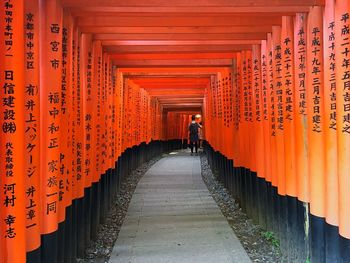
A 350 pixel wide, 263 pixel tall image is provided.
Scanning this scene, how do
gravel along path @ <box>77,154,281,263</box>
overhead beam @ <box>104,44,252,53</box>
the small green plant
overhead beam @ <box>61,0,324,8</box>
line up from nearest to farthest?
overhead beam @ <box>61,0,324,8</box>, gravel along path @ <box>77,154,281,263</box>, the small green plant, overhead beam @ <box>104,44,252,53</box>

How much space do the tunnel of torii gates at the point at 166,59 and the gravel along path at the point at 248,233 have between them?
0.71 ft

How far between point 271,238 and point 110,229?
276 cm

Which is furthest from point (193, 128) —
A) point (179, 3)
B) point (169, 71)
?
point (179, 3)

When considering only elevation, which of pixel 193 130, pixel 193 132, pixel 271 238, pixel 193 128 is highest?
pixel 193 128

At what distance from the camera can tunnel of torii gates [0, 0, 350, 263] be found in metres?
2.90

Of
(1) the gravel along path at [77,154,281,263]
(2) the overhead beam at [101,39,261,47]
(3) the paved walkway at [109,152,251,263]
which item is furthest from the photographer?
Answer: (2) the overhead beam at [101,39,261,47]

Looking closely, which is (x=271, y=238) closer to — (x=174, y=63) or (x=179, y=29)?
(x=179, y=29)

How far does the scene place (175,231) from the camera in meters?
6.39

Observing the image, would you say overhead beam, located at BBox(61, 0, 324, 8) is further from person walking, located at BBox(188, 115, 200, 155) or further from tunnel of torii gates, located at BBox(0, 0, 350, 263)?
person walking, located at BBox(188, 115, 200, 155)

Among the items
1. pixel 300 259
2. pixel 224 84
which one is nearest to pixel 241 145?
pixel 224 84

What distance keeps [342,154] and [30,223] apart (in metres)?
2.56

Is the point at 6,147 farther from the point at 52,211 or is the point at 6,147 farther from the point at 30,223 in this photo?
the point at 52,211

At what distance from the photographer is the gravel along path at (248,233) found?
17.4 feet

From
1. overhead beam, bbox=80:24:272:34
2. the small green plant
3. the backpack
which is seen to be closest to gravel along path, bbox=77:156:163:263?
the small green plant
